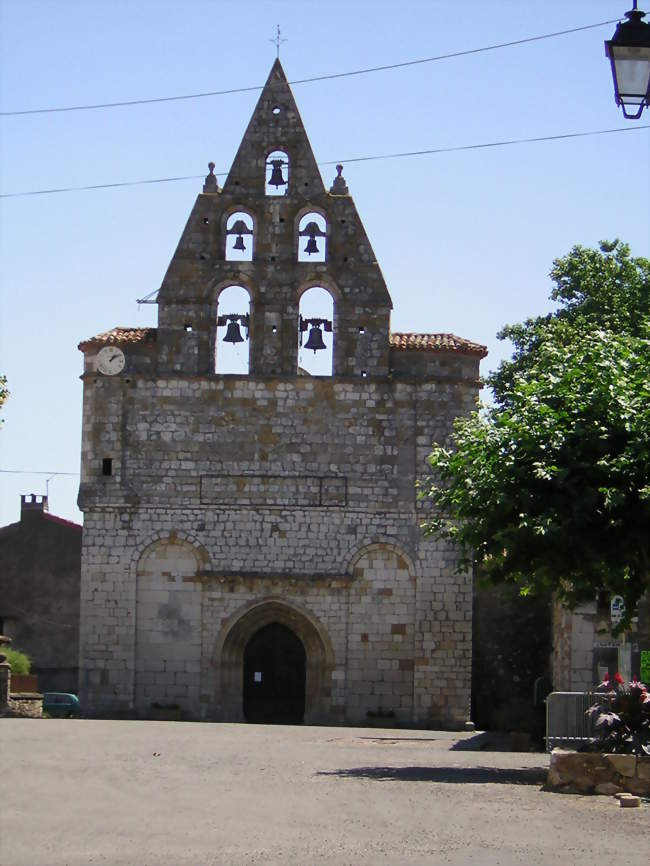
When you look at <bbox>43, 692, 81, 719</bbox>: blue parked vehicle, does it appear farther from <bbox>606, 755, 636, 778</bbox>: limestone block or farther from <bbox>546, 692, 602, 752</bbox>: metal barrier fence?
<bbox>606, 755, 636, 778</bbox>: limestone block

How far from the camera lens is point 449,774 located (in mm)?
20844

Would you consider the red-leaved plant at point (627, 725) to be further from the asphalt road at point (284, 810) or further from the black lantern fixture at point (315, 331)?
the black lantern fixture at point (315, 331)

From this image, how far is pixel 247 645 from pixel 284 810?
19582 millimetres

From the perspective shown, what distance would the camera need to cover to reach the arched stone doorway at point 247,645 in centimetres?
3488

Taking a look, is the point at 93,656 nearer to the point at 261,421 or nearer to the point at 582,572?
the point at 261,421

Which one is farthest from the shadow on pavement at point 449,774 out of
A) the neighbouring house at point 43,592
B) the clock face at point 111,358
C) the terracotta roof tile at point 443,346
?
the neighbouring house at point 43,592

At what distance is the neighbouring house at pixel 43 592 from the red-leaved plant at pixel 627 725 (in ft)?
107

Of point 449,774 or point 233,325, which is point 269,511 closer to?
point 233,325

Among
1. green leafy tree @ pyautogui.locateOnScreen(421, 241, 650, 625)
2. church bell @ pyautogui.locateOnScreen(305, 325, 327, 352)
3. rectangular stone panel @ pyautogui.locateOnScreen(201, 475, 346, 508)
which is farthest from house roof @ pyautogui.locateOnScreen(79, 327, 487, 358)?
green leafy tree @ pyautogui.locateOnScreen(421, 241, 650, 625)

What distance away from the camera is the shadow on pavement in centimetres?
1977

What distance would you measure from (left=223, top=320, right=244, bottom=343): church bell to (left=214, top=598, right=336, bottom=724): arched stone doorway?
5825 mm

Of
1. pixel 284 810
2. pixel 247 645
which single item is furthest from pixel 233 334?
pixel 284 810

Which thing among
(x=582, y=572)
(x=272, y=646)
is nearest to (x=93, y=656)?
(x=272, y=646)

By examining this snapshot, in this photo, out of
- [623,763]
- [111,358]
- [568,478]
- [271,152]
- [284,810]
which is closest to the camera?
[284,810]
